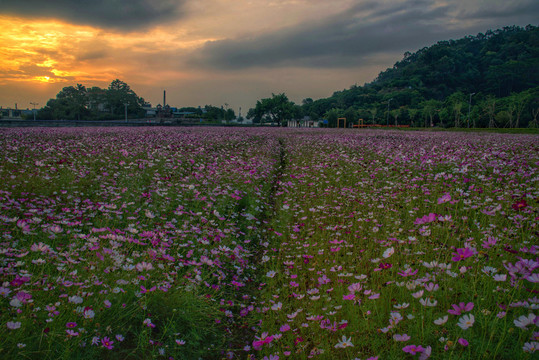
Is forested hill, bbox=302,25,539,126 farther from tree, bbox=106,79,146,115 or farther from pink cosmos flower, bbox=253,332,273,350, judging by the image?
pink cosmos flower, bbox=253,332,273,350

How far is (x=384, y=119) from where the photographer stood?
3844 inches

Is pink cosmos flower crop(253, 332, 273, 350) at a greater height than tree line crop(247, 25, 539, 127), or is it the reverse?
tree line crop(247, 25, 539, 127)

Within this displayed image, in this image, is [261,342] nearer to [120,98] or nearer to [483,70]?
[120,98]

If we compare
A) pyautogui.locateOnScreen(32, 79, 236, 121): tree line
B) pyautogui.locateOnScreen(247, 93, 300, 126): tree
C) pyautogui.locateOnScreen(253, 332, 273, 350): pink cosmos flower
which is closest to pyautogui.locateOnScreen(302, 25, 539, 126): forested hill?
pyautogui.locateOnScreen(247, 93, 300, 126): tree

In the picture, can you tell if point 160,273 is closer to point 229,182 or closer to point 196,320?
point 196,320

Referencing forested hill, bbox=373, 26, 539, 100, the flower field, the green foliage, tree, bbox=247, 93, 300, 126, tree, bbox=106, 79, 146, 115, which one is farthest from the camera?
forested hill, bbox=373, 26, 539, 100

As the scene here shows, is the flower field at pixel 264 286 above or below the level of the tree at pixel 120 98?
below

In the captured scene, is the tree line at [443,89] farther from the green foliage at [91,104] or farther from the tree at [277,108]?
the green foliage at [91,104]

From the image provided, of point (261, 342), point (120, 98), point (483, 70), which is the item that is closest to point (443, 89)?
point (483, 70)

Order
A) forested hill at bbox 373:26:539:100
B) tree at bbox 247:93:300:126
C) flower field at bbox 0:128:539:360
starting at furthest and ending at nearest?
forested hill at bbox 373:26:539:100
tree at bbox 247:93:300:126
flower field at bbox 0:128:539:360

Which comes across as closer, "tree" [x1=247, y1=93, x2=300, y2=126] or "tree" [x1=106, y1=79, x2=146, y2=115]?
"tree" [x1=247, y1=93, x2=300, y2=126]

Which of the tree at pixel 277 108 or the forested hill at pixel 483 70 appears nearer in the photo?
the tree at pixel 277 108

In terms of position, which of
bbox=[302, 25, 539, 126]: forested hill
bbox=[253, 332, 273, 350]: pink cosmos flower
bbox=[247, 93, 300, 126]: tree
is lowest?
bbox=[253, 332, 273, 350]: pink cosmos flower

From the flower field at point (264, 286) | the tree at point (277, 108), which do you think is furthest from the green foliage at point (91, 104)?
the flower field at point (264, 286)
